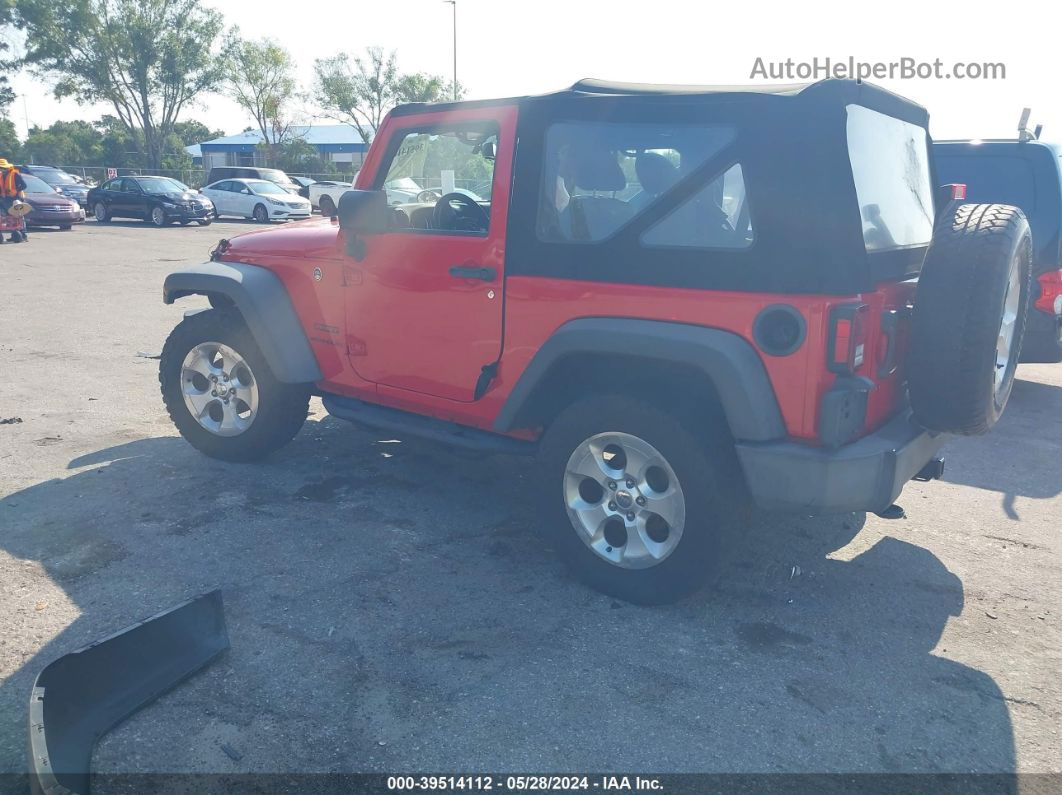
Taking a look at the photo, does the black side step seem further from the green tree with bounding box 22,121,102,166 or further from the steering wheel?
the green tree with bounding box 22,121,102,166

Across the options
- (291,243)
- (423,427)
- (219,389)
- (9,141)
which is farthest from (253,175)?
(9,141)

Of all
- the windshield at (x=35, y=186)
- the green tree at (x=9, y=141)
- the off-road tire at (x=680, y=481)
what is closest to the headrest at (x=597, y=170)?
the off-road tire at (x=680, y=481)

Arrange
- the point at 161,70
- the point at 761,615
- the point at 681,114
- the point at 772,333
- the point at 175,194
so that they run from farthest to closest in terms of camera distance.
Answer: the point at 161,70, the point at 175,194, the point at 761,615, the point at 681,114, the point at 772,333

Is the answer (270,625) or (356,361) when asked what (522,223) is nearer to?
(356,361)

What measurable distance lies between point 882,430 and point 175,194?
25.6 m

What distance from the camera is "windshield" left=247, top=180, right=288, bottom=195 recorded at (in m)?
27.9

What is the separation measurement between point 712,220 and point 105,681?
2.71 m

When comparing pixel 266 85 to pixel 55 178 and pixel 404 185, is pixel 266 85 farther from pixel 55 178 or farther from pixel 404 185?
pixel 404 185

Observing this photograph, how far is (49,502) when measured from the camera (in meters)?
4.59

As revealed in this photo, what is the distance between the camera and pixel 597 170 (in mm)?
3688

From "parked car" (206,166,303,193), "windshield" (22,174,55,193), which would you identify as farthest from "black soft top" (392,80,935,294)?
"parked car" (206,166,303,193)

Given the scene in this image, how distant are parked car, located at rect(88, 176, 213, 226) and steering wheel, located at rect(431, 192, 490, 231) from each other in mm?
23327

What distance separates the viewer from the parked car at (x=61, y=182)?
27.1 metres

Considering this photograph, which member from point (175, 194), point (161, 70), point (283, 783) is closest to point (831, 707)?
point (283, 783)
